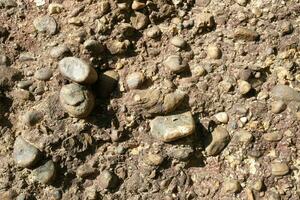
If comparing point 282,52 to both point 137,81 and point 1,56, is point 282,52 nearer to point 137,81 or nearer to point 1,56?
point 137,81

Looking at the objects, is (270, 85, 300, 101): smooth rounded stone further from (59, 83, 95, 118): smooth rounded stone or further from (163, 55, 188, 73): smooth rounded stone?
(59, 83, 95, 118): smooth rounded stone

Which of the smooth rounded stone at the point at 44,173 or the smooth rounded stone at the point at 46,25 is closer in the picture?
the smooth rounded stone at the point at 44,173

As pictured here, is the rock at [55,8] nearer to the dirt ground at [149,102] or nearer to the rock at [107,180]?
the dirt ground at [149,102]

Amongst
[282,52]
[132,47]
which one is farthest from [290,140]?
→ [132,47]

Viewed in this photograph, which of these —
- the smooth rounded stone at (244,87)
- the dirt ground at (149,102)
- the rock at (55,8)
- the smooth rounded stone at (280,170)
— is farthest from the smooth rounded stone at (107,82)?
the smooth rounded stone at (280,170)

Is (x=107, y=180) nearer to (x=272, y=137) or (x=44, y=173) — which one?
(x=44, y=173)

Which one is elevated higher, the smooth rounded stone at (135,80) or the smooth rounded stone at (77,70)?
the smooth rounded stone at (77,70)

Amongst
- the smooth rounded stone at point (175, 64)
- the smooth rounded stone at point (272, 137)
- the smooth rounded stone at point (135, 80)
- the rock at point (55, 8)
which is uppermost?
the rock at point (55, 8)
